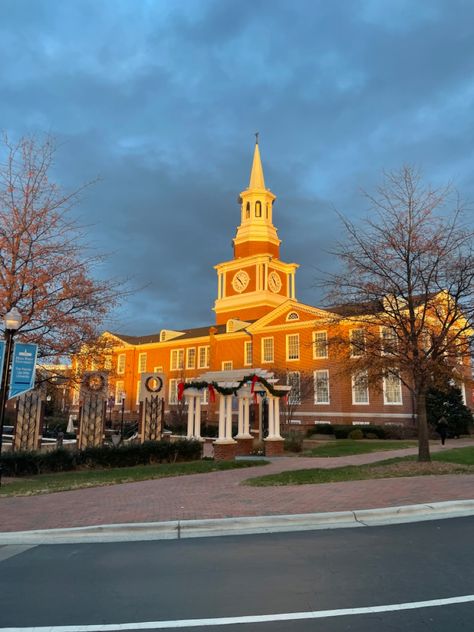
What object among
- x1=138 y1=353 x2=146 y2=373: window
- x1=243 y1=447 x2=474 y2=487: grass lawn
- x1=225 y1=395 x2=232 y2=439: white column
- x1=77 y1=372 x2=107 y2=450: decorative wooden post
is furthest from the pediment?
x1=243 y1=447 x2=474 y2=487: grass lawn

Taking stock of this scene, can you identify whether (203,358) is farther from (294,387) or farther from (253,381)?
(253,381)

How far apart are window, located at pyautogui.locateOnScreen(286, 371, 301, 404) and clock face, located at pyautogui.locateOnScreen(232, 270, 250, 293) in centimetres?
2074

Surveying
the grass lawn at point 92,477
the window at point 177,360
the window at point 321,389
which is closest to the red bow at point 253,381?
the grass lawn at point 92,477

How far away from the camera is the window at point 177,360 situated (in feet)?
187

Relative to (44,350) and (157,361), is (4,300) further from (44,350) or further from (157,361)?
(157,361)

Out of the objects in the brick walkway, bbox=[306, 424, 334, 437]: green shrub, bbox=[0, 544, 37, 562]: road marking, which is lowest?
bbox=[0, 544, 37, 562]: road marking

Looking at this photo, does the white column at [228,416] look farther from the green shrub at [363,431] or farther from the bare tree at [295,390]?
the green shrub at [363,431]

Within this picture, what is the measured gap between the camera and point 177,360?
57.7 metres

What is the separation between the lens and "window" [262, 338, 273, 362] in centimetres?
4697

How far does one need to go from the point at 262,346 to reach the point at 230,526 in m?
39.7

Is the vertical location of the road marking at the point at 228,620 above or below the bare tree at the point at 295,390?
below

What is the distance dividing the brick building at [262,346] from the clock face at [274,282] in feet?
0.38

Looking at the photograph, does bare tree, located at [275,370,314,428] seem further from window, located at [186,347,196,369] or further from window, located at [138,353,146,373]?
window, located at [138,353,146,373]

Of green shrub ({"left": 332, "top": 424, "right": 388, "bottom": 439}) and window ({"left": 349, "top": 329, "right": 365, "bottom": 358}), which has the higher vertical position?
window ({"left": 349, "top": 329, "right": 365, "bottom": 358})
